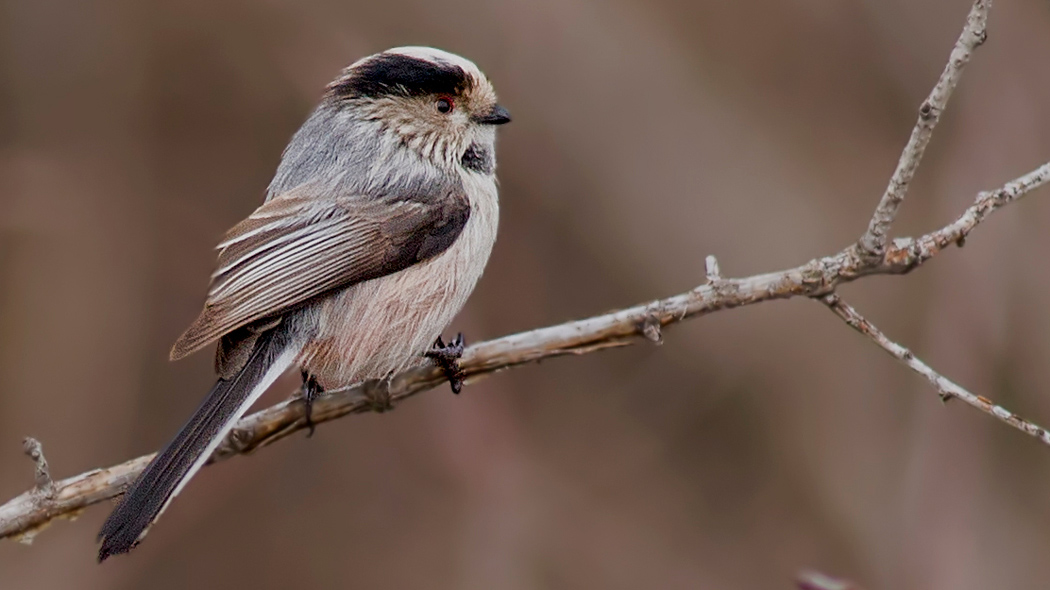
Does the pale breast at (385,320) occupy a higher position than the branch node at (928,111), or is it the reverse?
the branch node at (928,111)

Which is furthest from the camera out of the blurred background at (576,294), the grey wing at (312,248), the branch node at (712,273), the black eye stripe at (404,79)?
the blurred background at (576,294)

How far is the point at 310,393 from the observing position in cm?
333

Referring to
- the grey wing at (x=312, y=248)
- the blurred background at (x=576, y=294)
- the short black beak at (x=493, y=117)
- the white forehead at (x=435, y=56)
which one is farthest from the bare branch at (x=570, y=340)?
the blurred background at (x=576, y=294)

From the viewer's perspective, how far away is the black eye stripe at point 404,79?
3602mm

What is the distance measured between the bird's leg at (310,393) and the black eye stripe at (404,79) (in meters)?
0.96

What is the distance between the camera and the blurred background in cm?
505

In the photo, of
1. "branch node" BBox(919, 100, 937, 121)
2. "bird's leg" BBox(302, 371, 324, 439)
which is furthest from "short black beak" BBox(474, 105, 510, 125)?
"branch node" BBox(919, 100, 937, 121)

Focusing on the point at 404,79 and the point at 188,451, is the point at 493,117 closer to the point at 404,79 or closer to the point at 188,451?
the point at 404,79

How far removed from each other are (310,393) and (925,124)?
6.19ft

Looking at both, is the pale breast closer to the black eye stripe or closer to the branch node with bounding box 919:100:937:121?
the black eye stripe

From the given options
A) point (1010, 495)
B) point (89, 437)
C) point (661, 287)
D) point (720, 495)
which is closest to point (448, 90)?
point (661, 287)

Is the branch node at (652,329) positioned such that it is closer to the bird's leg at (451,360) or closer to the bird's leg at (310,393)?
the bird's leg at (451,360)

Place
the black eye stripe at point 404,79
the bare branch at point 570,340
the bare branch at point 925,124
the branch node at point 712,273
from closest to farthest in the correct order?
the bare branch at point 925,124 → the bare branch at point 570,340 → the branch node at point 712,273 → the black eye stripe at point 404,79

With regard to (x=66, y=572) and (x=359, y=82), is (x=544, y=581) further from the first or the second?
(x=359, y=82)
